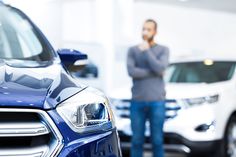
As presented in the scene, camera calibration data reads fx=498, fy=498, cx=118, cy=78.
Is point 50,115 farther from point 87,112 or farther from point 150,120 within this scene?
point 150,120

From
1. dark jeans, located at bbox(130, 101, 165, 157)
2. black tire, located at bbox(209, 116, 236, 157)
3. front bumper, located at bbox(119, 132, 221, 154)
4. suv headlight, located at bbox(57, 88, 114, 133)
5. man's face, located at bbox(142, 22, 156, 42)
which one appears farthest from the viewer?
black tire, located at bbox(209, 116, 236, 157)

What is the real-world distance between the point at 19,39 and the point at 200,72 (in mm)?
3693

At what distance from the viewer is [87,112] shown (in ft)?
7.20

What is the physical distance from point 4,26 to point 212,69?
3825mm

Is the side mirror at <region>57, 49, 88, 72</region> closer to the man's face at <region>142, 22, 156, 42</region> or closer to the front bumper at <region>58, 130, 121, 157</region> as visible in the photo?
the front bumper at <region>58, 130, 121, 157</region>

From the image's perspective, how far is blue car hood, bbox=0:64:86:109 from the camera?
198 cm

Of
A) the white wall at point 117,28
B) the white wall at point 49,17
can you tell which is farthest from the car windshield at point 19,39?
the white wall at point 49,17

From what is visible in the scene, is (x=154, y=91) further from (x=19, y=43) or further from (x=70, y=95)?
(x=70, y=95)

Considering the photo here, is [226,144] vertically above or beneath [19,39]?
beneath

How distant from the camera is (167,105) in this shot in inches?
220

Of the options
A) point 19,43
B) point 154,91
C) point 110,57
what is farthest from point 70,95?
point 110,57

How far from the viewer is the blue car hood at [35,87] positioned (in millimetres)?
1978

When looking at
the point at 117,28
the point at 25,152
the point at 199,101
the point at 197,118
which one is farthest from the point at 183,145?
the point at 117,28

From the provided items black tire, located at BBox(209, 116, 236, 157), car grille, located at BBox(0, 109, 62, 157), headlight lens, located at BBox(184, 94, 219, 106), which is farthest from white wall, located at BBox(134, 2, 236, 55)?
car grille, located at BBox(0, 109, 62, 157)
